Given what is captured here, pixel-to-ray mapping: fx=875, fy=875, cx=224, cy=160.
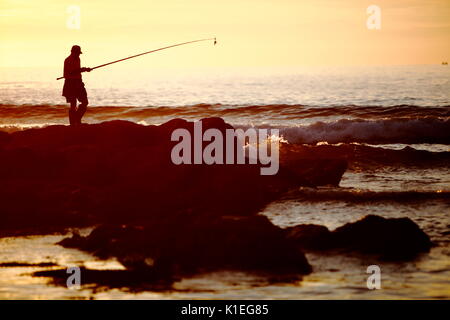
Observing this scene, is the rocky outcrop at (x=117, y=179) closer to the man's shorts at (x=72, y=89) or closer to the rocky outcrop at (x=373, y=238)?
the man's shorts at (x=72, y=89)

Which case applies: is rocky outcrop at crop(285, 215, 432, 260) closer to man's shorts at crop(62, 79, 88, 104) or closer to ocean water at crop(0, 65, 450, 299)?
ocean water at crop(0, 65, 450, 299)

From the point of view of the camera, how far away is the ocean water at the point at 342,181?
911 centimetres

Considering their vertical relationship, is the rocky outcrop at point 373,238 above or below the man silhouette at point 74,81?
below

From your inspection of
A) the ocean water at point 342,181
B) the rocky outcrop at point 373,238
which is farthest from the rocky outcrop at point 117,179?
the rocky outcrop at point 373,238

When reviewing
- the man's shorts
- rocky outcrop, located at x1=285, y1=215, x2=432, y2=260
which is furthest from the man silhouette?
rocky outcrop, located at x1=285, y1=215, x2=432, y2=260

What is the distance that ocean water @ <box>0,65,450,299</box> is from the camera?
911 cm

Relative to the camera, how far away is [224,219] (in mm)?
10203

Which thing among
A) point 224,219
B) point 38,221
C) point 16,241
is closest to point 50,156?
point 38,221

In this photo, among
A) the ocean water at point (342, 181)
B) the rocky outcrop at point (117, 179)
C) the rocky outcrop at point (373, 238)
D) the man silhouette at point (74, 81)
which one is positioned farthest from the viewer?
the man silhouette at point (74, 81)

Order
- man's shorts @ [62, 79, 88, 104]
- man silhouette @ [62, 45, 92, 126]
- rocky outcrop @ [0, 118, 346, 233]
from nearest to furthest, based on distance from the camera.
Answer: rocky outcrop @ [0, 118, 346, 233] → man silhouette @ [62, 45, 92, 126] → man's shorts @ [62, 79, 88, 104]

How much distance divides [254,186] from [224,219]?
4.09 meters

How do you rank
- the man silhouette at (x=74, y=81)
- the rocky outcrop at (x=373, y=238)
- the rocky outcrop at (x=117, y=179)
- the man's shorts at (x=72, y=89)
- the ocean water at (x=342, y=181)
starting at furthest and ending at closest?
the man's shorts at (x=72, y=89), the man silhouette at (x=74, y=81), the rocky outcrop at (x=117, y=179), the rocky outcrop at (x=373, y=238), the ocean water at (x=342, y=181)

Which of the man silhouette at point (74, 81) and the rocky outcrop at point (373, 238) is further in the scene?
the man silhouette at point (74, 81)

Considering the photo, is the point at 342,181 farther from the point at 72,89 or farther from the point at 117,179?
the point at 72,89
